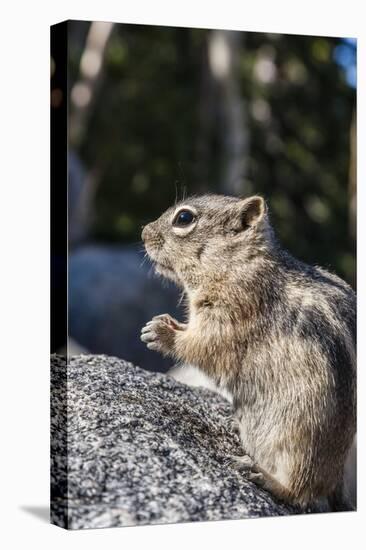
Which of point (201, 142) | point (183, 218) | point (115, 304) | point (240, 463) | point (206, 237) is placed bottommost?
point (240, 463)

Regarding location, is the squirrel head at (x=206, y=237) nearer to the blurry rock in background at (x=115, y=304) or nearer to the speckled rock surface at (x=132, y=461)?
the speckled rock surface at (x=132, y=461)

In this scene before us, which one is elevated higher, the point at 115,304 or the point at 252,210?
the point at 252,210

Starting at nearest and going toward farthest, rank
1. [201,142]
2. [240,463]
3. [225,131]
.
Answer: [240,463] → [225,131] → [201,142]

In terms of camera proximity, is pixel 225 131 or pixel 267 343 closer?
pixel 267 343

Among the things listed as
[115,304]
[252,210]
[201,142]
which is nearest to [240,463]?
[252,210]

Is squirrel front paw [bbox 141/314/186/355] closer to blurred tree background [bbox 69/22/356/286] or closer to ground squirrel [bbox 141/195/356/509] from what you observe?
ground squirrel [bbox 141/195/356/509]

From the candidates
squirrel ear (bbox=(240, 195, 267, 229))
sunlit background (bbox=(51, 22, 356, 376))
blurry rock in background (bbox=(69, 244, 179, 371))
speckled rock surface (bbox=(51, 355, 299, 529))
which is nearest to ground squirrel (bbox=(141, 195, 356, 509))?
squirrel ear (bbox=(240, 195, 267, 229))

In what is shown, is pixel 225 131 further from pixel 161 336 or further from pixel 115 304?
pixel 161 336

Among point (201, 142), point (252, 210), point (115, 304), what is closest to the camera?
point (252, 210)
